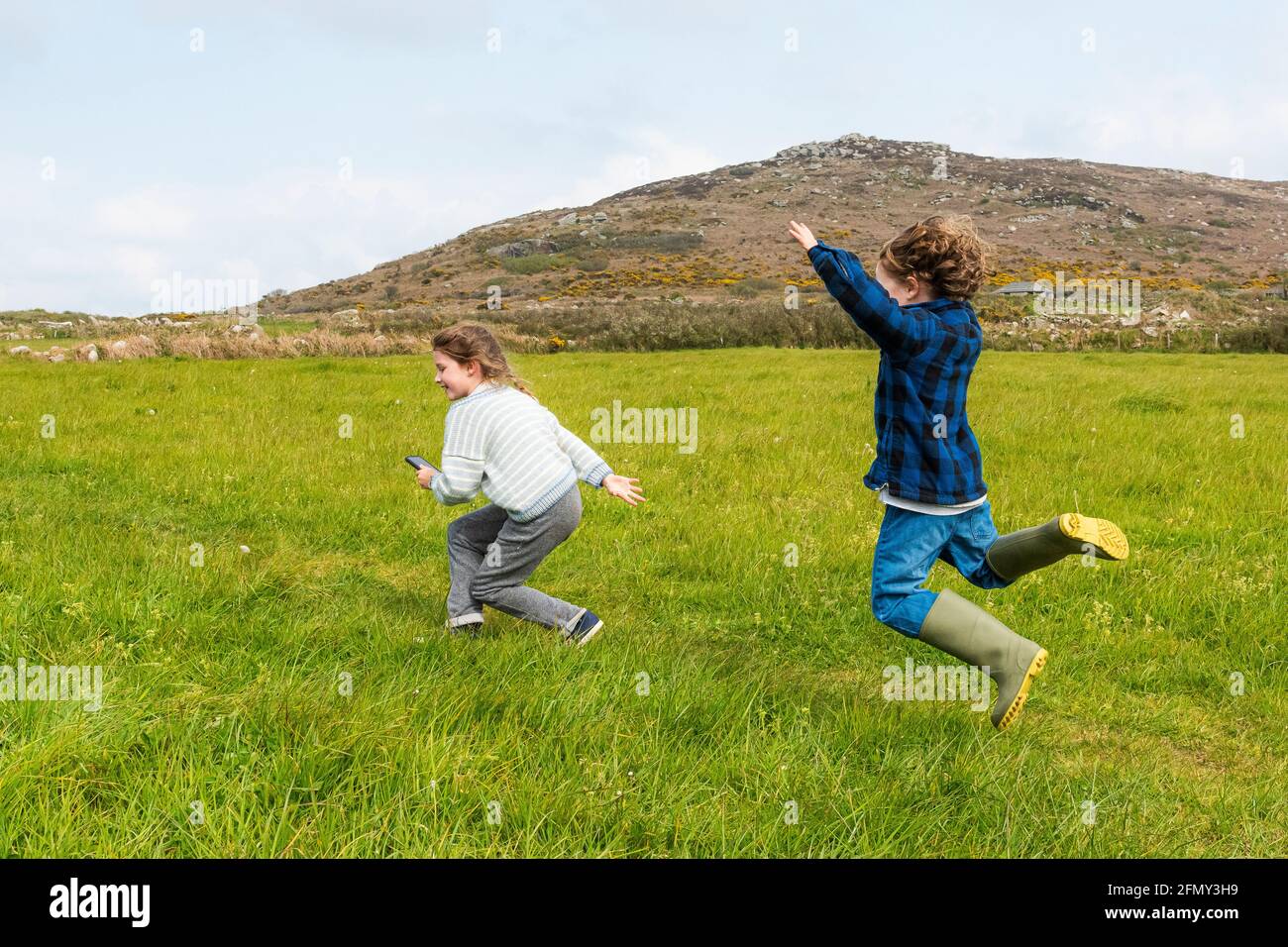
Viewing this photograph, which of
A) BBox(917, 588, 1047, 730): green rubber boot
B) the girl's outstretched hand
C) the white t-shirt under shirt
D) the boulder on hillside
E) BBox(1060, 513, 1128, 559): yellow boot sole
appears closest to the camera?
BBox(1060, 513, 1128, 559): yellow boot sole

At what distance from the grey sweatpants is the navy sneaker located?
4cm

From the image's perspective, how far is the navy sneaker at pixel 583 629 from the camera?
15.7 feet

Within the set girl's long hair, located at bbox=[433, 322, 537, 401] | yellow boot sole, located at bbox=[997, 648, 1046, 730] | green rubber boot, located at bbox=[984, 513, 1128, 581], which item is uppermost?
girl's long hair, located at bbox=[433, 322, 537, 401]

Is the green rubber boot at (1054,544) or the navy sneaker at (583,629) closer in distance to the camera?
the green rubber boot at (1054,544)

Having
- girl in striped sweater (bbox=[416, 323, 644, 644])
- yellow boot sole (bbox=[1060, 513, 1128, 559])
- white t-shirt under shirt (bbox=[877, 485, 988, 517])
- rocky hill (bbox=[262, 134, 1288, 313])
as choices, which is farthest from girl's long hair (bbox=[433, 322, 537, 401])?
rocky hill (bbox=[262, 134, 1288, 313])

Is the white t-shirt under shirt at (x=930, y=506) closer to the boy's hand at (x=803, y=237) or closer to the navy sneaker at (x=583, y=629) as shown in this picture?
the boy's hand at (x=803, y=237)

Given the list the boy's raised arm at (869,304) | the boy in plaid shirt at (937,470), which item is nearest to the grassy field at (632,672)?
the boy in plaid shirt at (937,470)

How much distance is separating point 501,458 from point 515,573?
710 millimetres

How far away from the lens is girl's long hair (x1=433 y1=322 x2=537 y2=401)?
468cm

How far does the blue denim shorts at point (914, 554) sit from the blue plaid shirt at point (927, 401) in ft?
0.49

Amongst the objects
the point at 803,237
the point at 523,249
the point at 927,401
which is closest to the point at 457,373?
the point at 803,237

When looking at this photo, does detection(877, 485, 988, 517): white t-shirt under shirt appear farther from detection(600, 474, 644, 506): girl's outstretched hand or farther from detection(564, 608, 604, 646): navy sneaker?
detection(564, 608, 604, 646): navy sneaker

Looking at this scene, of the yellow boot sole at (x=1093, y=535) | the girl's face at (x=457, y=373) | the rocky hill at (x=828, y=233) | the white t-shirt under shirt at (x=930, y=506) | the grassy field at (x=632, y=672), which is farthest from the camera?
the rocky hill at (x=828, y=233)

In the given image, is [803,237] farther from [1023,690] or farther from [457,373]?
[1023,690]
